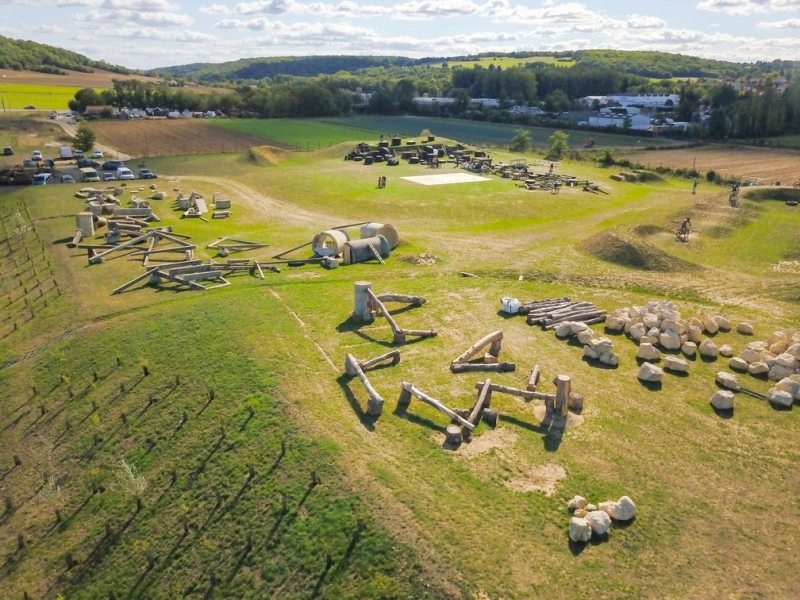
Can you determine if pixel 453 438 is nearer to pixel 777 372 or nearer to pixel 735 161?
pixel 777 372

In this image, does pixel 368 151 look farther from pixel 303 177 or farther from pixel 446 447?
pixel 446 447

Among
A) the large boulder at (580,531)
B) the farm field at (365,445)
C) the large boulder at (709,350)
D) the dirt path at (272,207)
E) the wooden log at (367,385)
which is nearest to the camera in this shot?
the farm field at (365,445)

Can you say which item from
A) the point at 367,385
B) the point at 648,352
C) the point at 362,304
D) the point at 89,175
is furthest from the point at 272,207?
the point at 648,352

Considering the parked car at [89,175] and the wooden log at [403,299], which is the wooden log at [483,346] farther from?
the parked car at [89,175]

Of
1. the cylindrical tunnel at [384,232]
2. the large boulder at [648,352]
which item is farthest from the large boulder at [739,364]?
the cylindrical tunnel at [384,232]

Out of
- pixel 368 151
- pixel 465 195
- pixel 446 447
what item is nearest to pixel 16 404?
pixel 446 447

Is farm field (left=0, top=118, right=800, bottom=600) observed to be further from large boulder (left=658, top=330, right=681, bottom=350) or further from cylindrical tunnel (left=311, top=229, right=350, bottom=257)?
cylindrical tunnel (left=311, top=229, right=350, bottom=257)
